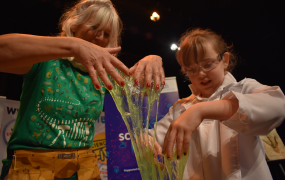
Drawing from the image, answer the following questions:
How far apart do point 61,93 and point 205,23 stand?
2.44 m

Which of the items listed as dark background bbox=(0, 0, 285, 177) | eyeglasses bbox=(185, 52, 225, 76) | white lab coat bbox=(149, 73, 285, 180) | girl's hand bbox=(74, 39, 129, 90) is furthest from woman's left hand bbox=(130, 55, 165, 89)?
dark background bbox=(0, 0, 285, 177)

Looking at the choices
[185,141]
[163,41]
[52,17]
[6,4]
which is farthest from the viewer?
[163,41]

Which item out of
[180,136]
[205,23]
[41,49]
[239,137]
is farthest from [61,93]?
[205,23]

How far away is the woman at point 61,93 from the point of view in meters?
0.63

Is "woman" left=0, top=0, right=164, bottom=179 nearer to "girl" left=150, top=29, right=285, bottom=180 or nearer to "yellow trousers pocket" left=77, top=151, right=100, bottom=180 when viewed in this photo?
"yellow trousers pocket" left=77, top=151, right=100, bottom=180

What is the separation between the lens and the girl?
2.04ft

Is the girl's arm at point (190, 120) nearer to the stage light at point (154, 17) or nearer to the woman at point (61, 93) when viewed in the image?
the woman at point (61, 93)

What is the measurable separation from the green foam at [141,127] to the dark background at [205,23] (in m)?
1.53

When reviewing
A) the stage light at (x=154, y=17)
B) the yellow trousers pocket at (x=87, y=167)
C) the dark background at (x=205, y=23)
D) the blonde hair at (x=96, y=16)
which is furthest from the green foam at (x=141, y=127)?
the stage light at (x=154, y=17)

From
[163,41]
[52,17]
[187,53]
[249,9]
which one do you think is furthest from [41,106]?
[163,41]

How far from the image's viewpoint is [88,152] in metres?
0.93

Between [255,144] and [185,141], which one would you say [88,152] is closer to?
[185,141]

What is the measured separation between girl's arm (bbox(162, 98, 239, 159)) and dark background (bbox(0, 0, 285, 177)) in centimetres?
162

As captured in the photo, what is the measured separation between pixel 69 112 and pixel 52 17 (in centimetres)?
241
